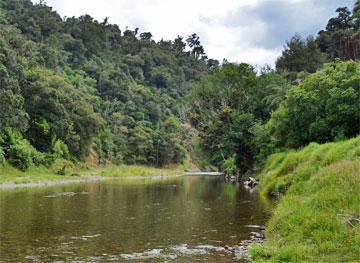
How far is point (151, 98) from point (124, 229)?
13274cm

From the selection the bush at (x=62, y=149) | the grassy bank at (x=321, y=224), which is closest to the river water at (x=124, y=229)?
the grassy bank at (x=321, y=224)

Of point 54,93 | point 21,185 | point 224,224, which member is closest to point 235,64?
point 54,93

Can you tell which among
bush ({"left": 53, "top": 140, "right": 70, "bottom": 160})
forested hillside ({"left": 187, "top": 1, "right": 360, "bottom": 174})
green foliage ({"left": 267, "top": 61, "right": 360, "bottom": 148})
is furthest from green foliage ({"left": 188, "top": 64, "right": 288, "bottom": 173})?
bush ({"left": 53, "top": 140, "right": 70, "bottom": 160})

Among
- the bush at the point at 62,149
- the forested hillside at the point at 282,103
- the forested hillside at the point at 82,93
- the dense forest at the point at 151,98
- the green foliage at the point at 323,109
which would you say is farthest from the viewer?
the bush at the point at 62,149

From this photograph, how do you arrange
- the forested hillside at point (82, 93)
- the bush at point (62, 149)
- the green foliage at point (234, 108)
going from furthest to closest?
1. the bush at point (62, 149)
2. the forested hillside at point (82, 93)
3. the green foliage at point (234, 108)

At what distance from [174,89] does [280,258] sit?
542 feet

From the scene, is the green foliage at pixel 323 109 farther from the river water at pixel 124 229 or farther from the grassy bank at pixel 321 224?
the grassy bank at pixel 321 224

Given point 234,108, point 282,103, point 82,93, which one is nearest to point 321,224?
point 282,103

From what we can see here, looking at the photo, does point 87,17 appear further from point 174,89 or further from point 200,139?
point 200,139

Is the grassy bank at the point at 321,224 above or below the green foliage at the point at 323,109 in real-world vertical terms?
below

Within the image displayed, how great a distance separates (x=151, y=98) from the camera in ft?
506

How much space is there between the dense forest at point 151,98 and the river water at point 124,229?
1655 centimetres

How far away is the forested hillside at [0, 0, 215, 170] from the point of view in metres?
71.6

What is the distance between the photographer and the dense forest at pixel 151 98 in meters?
47.9
